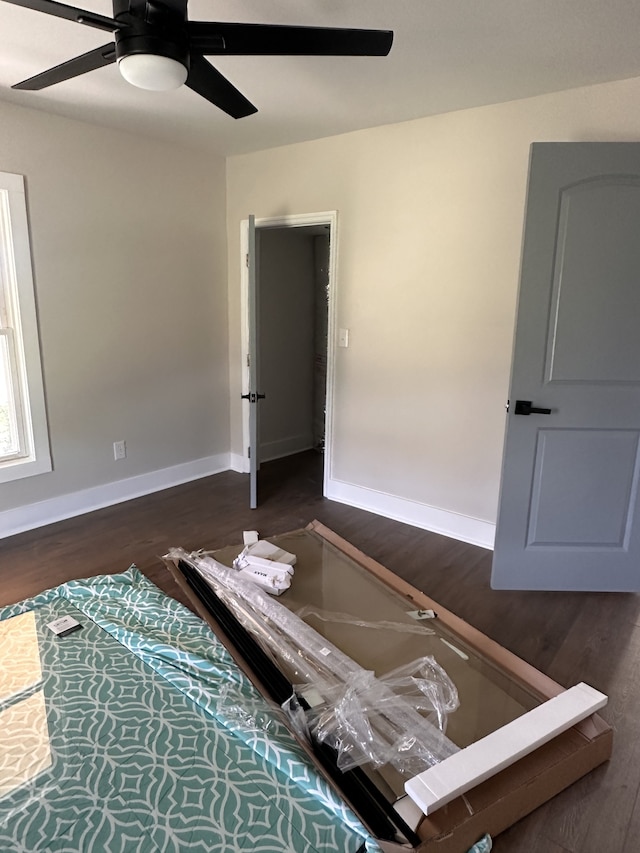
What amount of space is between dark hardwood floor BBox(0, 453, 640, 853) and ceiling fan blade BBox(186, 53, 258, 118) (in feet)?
7.17

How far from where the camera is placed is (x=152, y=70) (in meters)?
1.50

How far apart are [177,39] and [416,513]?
9.51 feet

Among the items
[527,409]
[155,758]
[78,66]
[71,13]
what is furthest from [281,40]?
[155,758]

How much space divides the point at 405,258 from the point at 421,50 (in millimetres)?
1257

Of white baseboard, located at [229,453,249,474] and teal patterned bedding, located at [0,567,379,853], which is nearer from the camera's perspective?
teal patterned bedding, located at [0,567,379,853]

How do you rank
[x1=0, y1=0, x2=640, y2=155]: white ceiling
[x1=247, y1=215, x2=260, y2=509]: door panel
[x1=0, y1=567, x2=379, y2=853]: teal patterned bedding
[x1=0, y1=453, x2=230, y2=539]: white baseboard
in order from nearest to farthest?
[x1=0, y1=567, x2=379, y2=853]: teal patterned bedding
[x1=0, y1=0, x2=640, y2=155]: white ceiling
[x1=0, y1=453, x2=230, y2=539]: white baseboard
[x1=247, y1=215, x2=260, y2=509]: door panel

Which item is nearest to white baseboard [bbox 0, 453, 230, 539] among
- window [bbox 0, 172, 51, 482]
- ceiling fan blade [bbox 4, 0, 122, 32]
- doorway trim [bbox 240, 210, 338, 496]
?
window [bbox 0, 172, 51, 482]

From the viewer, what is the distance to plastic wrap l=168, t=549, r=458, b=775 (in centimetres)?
160

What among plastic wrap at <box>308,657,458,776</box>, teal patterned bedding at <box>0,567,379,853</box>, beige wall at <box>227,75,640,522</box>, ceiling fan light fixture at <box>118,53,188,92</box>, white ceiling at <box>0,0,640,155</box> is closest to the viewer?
teal patterned bedding at <box>0,567,379,853</box>

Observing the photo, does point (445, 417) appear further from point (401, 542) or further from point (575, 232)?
point (575, 232)

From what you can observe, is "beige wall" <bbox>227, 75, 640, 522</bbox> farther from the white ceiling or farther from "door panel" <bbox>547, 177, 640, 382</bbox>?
"door panel" <bbox>547, 177, 640, 382</bbox>

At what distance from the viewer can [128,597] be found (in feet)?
7.78

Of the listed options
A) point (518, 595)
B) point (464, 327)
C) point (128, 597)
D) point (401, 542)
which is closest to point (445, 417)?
point (464, 327)

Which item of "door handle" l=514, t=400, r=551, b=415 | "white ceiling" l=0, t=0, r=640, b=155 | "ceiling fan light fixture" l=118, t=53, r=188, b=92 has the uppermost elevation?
"white ceiling" l=0, t=0, r=640, b=155
